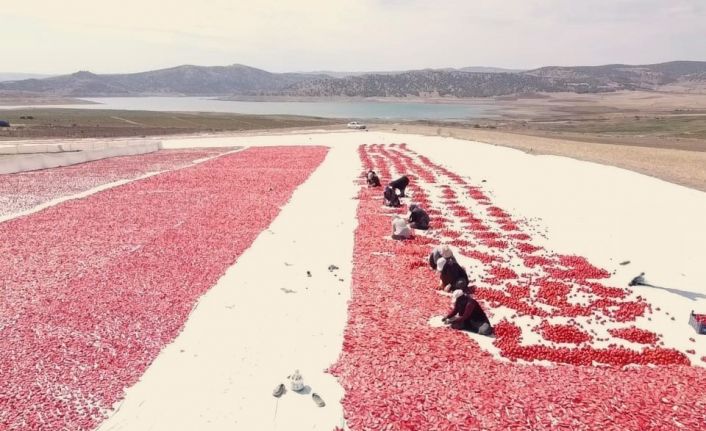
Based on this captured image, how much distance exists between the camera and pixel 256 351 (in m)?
11.4

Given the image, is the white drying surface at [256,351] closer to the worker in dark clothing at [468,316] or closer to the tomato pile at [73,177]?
the worker in dark clothing at [468,316]

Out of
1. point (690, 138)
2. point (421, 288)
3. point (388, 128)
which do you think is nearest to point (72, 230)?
point (421, 288)

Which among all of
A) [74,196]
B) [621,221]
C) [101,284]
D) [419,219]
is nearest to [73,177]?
[74,196]

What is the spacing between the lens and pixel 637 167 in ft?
136

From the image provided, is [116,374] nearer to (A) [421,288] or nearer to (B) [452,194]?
(A) [421,288]

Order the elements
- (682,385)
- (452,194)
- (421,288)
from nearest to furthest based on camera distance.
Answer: (682,385), (421,288), (452,194)

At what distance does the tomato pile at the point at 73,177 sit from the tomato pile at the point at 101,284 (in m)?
2.59

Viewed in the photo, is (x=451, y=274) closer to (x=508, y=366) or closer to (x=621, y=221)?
(x=508, y=366)

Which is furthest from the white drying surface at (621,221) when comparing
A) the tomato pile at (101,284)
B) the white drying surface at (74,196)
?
the white drying surface at (74,196)

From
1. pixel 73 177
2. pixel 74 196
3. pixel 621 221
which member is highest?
pixel 73 177

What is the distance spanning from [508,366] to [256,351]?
5.30 m

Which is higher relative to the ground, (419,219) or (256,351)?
(419,219)

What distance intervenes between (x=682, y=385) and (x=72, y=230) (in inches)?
794

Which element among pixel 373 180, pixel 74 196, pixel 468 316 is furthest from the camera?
pixel 373 180
